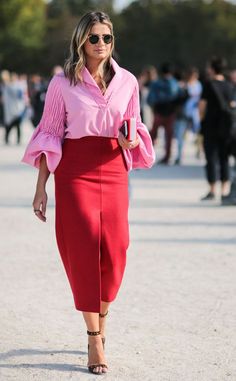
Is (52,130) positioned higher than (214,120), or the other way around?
(52,130)

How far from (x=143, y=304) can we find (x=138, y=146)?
1.75 m

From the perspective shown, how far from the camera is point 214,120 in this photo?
1301cm

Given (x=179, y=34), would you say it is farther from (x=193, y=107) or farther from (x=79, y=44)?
(x=79, y=44)

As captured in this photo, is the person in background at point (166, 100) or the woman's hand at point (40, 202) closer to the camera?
the woman's hand at point (40, 202)

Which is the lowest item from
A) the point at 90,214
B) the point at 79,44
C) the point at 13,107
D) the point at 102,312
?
the point at 13,107

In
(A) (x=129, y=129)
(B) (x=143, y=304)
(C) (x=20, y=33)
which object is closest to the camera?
(A) (x=129, y=129)

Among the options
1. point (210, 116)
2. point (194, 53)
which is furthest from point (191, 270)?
point (194, 53)

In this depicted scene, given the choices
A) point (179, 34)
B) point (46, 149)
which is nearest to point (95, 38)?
point (46, 149)

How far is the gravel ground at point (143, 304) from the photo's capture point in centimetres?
555

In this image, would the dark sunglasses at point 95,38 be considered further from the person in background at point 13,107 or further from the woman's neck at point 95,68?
the person in background at point 13,107

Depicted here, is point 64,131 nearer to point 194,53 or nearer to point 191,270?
point 191,270

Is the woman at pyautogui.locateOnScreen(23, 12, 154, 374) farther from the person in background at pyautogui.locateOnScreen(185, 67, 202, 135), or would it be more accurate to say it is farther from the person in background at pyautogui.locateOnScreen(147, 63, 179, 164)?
the person in background at pyautogui.locateOnScreen(185, 67, 202, 135)

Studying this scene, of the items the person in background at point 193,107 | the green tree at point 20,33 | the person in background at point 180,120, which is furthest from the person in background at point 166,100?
the green tree at point 20,33

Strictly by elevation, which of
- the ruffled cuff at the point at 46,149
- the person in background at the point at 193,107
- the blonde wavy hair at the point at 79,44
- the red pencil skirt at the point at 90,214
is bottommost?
the person in background at the point at 193,107
